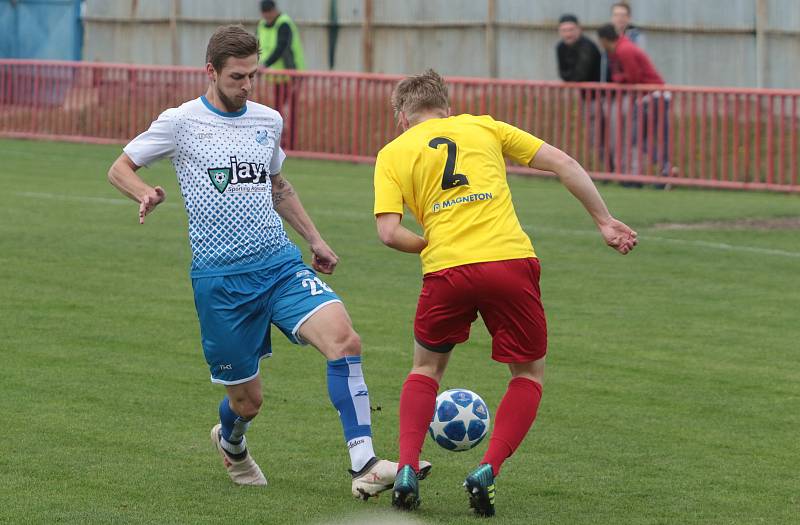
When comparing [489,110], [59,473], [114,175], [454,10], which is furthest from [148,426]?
[454,10]

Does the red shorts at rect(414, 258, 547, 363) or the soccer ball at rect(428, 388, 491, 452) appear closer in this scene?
the red shorts at rect(414, 258, 547, 363)

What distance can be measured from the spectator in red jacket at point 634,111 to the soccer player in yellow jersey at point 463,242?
547 inches

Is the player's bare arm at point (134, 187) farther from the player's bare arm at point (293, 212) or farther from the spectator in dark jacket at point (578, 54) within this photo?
the spectator in dark jacket at point (578, 54)

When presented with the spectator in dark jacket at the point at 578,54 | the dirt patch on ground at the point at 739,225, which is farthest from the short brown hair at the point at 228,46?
the spectator in dark jacket at the point at 578,54

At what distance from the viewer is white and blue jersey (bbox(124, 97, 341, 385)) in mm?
6824

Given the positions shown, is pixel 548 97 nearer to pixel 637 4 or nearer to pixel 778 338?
pixel 637 4

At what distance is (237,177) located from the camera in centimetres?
689

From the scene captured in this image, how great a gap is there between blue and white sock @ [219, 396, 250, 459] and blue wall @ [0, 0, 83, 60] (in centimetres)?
2871

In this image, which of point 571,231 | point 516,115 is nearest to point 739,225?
point 571,231

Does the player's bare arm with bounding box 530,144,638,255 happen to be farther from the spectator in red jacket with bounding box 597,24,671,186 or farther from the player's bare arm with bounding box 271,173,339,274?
the spectator in red jacket with bounding box 597,24,671,186

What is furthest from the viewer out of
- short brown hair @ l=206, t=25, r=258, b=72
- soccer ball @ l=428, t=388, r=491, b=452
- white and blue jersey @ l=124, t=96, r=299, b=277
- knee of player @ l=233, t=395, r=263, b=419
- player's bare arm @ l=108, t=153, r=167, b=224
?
soccer ball @ l=428, t=388, r=491, b=452

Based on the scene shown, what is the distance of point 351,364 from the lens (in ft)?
22.1

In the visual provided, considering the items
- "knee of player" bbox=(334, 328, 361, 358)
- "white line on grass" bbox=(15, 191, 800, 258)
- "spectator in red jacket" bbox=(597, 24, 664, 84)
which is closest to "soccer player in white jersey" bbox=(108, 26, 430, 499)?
"knee of player" bbox=(334, 328, 361, 358)

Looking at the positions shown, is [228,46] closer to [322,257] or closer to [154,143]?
[154,143]
